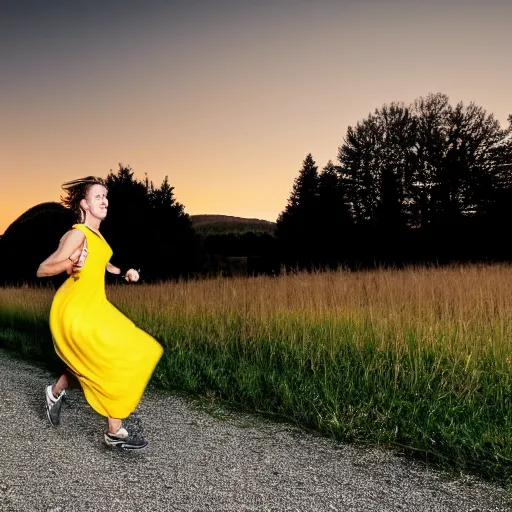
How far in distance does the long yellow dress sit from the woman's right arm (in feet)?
0.26

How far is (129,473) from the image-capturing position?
422 centimetres

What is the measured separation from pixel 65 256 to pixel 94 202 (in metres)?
0.45

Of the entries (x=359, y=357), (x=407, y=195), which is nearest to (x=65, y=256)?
(x=359, y=357)

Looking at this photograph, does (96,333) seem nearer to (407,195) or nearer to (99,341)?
(99,341)

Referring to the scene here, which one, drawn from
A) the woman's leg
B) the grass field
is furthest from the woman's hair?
the grass field

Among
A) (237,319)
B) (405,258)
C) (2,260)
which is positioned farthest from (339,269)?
(405,258)

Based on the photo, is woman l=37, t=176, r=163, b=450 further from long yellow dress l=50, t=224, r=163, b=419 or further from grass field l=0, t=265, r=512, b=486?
grass field l=0, t=265, r=512, b=486

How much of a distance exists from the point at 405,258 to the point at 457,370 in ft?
94.4

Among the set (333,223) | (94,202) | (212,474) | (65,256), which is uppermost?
(333,223)

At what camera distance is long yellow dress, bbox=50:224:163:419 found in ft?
14.8

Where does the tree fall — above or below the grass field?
above

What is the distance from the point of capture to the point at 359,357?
684cm

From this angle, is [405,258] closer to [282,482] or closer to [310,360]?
[310,360]

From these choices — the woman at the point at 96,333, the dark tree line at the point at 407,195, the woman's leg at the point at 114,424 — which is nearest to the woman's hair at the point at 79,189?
the woman at the point at 96,333
